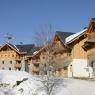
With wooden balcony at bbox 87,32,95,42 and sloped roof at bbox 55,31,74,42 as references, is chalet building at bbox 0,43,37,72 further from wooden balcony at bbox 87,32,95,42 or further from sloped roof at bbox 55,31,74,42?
wooden balcony at bbox 87,32,95,42

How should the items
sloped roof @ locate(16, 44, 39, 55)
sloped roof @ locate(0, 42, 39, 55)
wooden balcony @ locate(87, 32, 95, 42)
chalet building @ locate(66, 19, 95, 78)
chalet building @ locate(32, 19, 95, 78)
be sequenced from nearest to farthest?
1. wooden balcony @ locate(87, 32, 95, 42)
2. chalet building @ locate(32, 19, 95, 78)
3. chalet building @ locate(66, 19, 95, 78)
4. sloped roof @ locate(16, 44, 39, 55)
5. sloped roof @ locate(0, 42, 39, 55)

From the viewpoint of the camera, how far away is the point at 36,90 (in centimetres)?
3120

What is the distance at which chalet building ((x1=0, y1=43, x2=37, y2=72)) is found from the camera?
308 ft

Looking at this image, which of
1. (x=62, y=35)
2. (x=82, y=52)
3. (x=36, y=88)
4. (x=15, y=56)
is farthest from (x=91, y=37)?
(x=15, y=56)

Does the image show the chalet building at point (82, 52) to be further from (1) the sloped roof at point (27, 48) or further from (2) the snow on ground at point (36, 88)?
(1) the sloped roof at point (27, 48)

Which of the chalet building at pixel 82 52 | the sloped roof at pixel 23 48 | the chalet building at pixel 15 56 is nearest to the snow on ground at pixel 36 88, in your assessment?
the chalet building at pixel 82 52

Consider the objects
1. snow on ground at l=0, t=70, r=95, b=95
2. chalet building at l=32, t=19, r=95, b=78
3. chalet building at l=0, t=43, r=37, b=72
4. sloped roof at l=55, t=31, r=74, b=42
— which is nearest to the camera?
snow on ground at l=0, t=70, r=95, b=95

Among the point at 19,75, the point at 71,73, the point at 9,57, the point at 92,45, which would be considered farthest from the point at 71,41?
the point at 9,57

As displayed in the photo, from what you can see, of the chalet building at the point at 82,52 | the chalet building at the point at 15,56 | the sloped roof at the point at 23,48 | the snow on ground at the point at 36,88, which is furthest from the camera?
the chalet building at the point at 15,56

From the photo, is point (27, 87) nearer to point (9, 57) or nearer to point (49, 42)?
point (49, 42)

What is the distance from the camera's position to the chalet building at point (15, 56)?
93.9 m

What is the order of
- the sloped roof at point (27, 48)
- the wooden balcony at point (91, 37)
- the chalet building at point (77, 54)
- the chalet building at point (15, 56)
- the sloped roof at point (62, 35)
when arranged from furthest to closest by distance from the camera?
the chalet building at point (15, 56) < the sloped roof at point (27, 48) < the sloped roof at point (62, 35) < the chalet building at point (77, 54) < the wooden balcony at point (91, 37)

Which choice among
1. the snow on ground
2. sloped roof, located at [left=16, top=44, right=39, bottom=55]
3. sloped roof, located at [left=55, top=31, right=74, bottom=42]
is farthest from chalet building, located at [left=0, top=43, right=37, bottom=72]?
the snow on ground

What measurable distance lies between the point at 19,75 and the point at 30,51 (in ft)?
172
